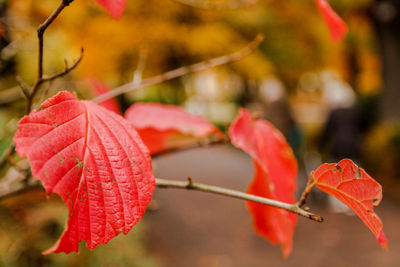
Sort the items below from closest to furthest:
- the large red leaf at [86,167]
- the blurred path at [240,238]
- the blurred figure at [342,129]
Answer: the large red leaf at [86,167] → the blurred path at [240,238] → the blurred figure at [342,129]

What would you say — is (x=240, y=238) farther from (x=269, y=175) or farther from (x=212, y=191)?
(x=212, y=191)

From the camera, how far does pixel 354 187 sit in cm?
52

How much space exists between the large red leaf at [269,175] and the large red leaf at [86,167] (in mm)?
267

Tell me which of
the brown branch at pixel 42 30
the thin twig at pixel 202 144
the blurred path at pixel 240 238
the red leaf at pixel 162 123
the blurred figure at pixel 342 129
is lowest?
the blurred path at pixel 240 238

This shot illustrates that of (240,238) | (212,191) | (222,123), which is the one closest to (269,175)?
(212,191)

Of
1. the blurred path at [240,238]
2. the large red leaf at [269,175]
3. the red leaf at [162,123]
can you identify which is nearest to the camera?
the large red leaf at [269,175]

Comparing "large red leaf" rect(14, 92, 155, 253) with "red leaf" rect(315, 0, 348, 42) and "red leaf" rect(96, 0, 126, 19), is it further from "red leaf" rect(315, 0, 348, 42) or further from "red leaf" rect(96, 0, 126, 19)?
"red leaf" rect(315, 0, 348, 42)

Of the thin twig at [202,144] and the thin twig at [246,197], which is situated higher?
the thin twig at [246,197]

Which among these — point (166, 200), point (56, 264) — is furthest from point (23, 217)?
point (166, 200)

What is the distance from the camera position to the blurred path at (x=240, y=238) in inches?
152

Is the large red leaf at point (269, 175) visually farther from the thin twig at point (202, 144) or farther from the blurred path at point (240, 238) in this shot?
the blurred path at point (240, 238)

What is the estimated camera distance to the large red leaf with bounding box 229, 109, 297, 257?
0.74m

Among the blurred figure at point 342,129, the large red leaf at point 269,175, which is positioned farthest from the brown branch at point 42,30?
the blurred figure at point 342,129

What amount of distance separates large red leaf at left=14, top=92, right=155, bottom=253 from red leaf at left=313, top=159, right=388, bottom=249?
0.83 ft
